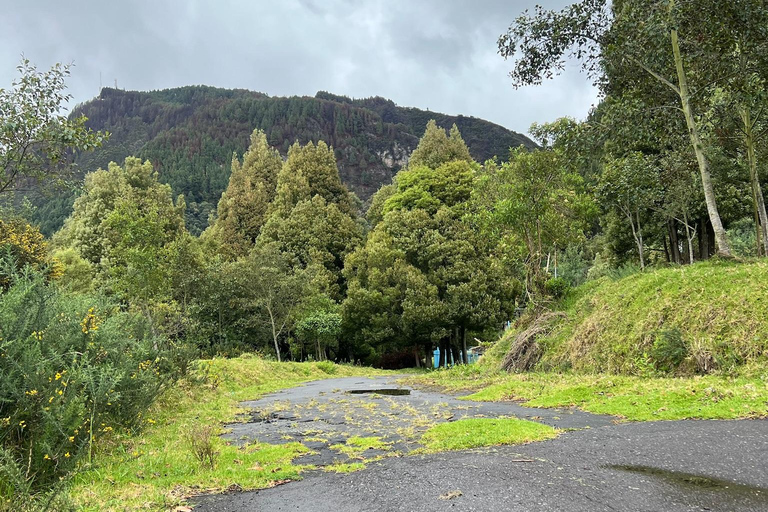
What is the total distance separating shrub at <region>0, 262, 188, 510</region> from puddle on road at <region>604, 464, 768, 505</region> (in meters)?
5.41

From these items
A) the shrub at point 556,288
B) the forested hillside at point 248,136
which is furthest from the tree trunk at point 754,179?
the forested hillside at point 248,136

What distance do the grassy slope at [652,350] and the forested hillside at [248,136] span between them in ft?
216

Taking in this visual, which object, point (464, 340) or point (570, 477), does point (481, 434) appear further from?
point (464, 340)

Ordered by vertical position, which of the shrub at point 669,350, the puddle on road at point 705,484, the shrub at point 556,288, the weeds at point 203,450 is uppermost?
the shrub at point 556,288

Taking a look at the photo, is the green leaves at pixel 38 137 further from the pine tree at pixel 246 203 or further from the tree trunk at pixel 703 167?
the pine tree at pixel 246 203

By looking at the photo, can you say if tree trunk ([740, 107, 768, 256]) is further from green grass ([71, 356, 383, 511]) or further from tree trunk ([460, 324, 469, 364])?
tree trunk ([460, 324, 469, 364])

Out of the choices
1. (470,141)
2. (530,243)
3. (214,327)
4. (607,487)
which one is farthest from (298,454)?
(470,141)

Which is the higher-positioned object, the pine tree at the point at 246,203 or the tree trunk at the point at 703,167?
the pine tree at the point at 246,203

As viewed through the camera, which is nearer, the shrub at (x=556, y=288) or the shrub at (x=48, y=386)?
the shrub at (x=48, y=386)

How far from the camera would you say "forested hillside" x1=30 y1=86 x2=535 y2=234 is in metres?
83.3

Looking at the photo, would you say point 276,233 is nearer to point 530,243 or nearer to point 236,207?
point 236,207

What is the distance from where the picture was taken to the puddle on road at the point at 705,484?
395 cm

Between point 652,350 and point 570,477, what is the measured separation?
25.0 feet

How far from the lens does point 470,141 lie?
382 feet
